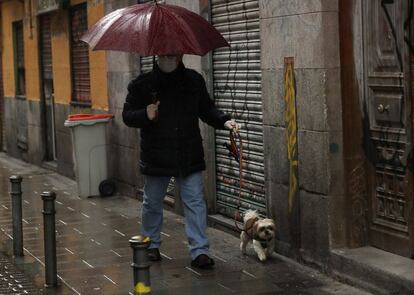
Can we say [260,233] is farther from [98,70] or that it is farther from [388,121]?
[98,70]

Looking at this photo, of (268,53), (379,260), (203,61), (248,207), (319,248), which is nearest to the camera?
(379,260)

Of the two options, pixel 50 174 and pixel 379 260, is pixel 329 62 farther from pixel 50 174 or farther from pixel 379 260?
pixel 50 174

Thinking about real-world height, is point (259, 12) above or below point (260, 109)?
above

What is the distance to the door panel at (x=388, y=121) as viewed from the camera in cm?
714

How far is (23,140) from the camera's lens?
789 inches

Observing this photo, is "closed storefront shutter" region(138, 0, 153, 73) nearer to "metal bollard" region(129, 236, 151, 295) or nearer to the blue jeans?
the blue jeans

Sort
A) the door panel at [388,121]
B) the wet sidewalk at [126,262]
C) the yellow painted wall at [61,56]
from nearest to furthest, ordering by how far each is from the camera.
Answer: the door panel at [388,121] → the wet sidewalk at [126,262] → the yellow painted wall at [61,56]

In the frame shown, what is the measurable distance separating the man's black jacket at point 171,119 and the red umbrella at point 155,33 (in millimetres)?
413

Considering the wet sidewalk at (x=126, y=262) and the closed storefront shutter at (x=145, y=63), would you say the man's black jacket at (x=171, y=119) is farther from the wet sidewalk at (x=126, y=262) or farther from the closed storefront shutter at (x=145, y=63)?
the closed storefront shutter at (x=145, y=63)

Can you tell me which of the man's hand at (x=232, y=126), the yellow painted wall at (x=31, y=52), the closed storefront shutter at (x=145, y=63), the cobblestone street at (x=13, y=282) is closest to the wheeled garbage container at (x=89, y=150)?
the closed storefront shutter at (x=145, y=63)

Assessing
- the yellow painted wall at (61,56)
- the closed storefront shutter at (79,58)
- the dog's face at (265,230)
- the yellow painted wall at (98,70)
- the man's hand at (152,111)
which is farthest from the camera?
the yellow painted wall at (61,56)

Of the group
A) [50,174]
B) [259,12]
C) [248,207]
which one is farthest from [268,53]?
A: [50,174]

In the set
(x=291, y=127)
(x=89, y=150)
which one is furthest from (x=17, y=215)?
(x=89, y=150)

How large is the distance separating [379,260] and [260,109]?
2363 millimetres
